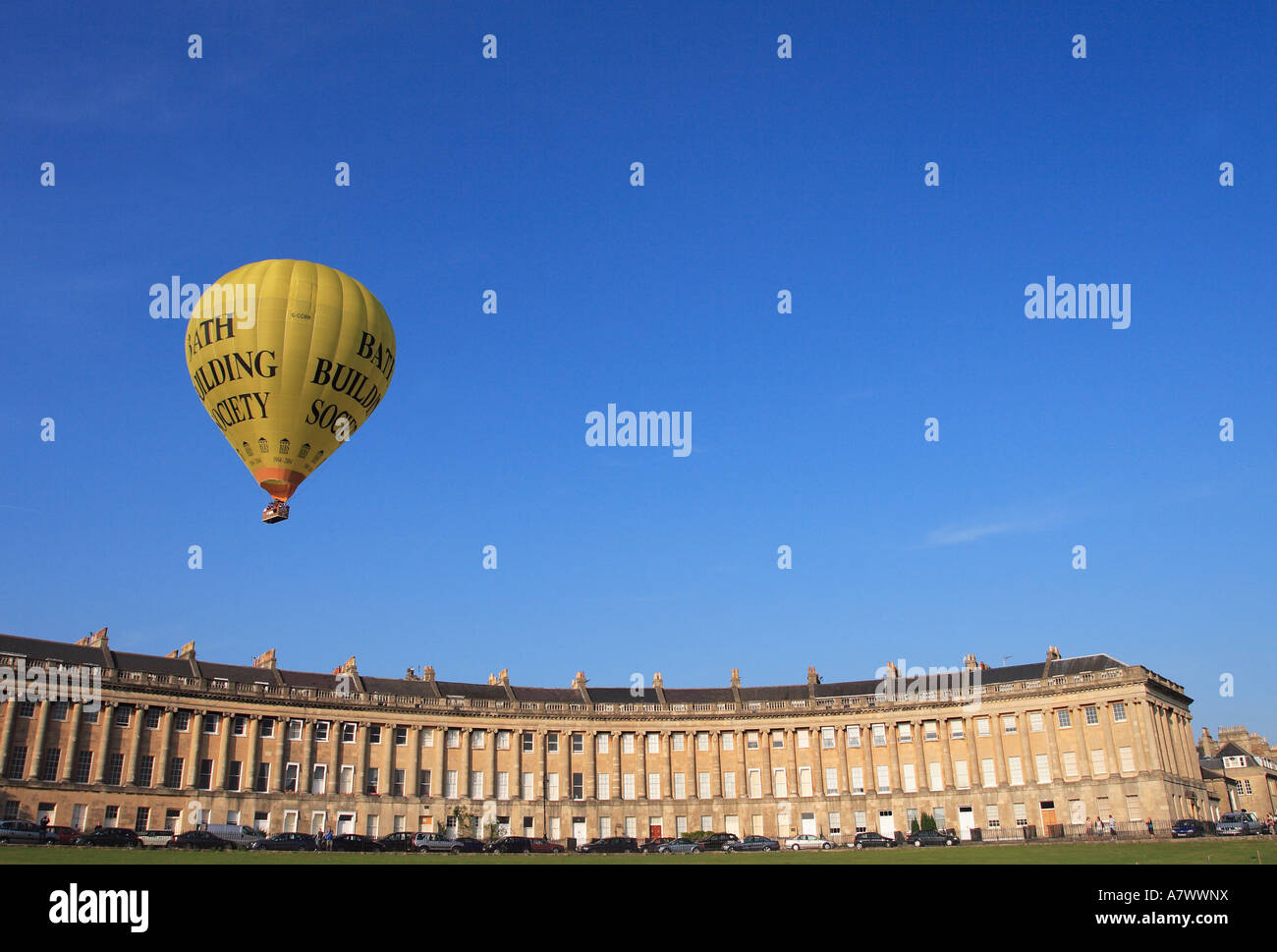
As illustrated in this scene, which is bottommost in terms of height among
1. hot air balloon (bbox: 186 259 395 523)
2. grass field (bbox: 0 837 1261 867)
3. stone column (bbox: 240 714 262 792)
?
grass field (bbox: 0 837 1261 867)

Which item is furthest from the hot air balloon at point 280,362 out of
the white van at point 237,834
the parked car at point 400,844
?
the parked car at point 400,844

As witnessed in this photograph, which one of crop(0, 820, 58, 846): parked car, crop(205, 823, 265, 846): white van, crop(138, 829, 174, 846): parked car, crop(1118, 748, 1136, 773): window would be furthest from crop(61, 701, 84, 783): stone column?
crop(1118, 748, 1136, 773): window

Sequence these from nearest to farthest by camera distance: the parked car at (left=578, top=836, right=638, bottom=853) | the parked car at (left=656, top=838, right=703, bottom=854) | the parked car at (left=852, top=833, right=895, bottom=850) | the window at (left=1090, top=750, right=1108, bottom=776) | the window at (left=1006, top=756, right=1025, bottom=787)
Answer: the parked car at (left=656, top=838, right=703, bottom=854) → the parked car at (left=578, top=836, right=638, bottom=853) → the parked car at (left=852, top=833, right=895, bottom=850) → the window at (left=1090, top=750, right=1108, bottom=776) → the window at (left=1006, top=756, right=1025, bottom=787)

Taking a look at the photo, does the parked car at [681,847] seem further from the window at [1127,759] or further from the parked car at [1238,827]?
the window at [1127,759]

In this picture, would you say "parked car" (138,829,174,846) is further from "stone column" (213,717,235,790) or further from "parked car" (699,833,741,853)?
"parked car" (699,833,741,853)
